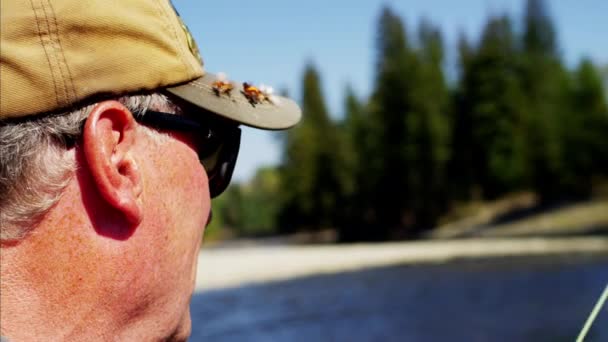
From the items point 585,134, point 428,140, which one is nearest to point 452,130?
point 428,140

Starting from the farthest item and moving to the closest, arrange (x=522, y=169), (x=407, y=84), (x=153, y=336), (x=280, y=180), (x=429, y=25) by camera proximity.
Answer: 1. (x=280, y=180)
2. (x=429, y=25)
3. (x=407, y=84)
4. (x=522, y=169)
5. (x=153, y=336)

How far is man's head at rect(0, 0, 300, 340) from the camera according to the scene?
972 millimetres

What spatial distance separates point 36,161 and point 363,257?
117 feet

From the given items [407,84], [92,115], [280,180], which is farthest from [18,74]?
[280,180]

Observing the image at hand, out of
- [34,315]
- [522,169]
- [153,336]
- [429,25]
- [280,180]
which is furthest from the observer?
[280,180]

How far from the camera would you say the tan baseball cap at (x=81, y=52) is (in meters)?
0.97

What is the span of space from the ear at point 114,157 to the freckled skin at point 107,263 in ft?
0.05

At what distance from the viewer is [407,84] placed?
49.7 meters

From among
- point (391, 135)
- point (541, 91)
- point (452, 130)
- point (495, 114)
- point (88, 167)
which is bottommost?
point (391, 135)

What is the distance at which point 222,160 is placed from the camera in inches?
49.2

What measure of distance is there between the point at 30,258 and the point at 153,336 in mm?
219

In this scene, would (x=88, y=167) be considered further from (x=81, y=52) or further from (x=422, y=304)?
(x=422, y=304)

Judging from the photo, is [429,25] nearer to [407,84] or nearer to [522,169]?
[407,84]

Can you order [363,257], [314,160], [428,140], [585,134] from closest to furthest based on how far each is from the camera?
[363,257]
[585,134]
[428,140]
[314,160]
